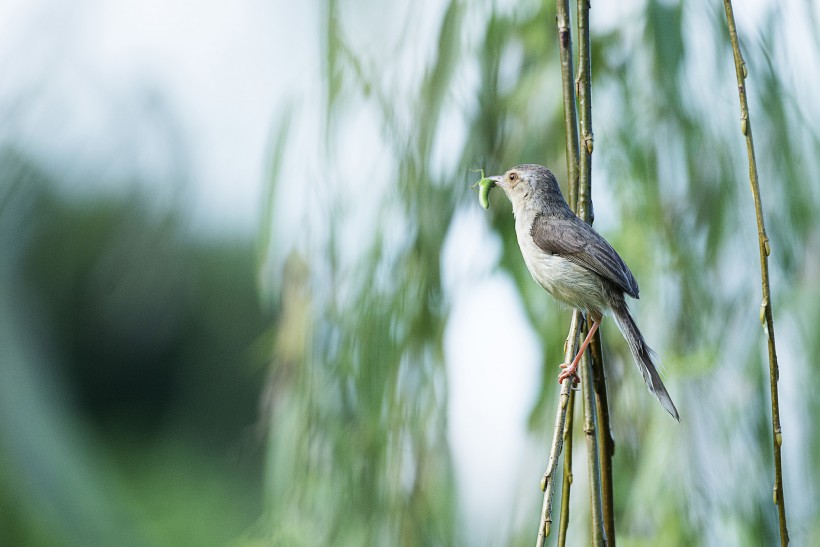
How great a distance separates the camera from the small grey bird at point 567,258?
1.19 metres

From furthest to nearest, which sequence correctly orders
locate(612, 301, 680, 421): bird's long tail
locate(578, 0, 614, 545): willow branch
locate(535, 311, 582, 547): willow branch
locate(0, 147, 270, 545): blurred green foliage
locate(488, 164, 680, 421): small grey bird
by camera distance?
→ 1. locate(0, 147, 270, 545): blurred green foliage
2. locate(488, 164, 680, 421): small grey bird
3. locate(612, 301, 680, 421): bird's long tail
4. locate(578, 0, 614, 545): willow branch
5. locate(535, 311, 582, 547): willow branch

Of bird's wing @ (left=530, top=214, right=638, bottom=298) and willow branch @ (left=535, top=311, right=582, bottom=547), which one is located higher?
bird's wing @ (left=530, top=214, right=638, bottom=298)

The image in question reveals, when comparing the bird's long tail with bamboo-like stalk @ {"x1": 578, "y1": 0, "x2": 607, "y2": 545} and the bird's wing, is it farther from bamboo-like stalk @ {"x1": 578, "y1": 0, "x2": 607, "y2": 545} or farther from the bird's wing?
bamboo-like stalk @ {"x1": 578, "y1": 0, "x2": 607, "y2": 545}

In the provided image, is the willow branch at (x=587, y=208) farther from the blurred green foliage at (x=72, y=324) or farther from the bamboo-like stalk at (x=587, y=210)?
the blurred green foliage at (x=72, y=324)

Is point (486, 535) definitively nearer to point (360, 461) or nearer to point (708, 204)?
point (360, 461)

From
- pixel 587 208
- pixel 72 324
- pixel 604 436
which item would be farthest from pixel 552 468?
pixel 72 324

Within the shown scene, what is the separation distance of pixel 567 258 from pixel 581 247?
0.10ft

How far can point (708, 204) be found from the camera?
1399 millimetres

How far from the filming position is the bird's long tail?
3.47 feet

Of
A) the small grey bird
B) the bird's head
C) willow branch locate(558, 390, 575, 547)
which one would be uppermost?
the bird's head

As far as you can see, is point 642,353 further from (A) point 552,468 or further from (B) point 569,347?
(A) point 552,468

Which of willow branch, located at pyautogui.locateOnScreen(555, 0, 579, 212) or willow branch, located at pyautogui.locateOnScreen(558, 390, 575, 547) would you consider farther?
willow branch, located at pyautogui.locateOnScreen(555, 0, 579, 212)

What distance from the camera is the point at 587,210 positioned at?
851mm

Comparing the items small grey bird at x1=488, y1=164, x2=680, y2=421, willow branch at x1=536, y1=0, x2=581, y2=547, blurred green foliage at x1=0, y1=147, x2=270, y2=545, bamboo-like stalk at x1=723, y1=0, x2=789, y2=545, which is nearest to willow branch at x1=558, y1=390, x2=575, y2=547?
willow branch at x1=536, y1=0, x2=581, y2=547
